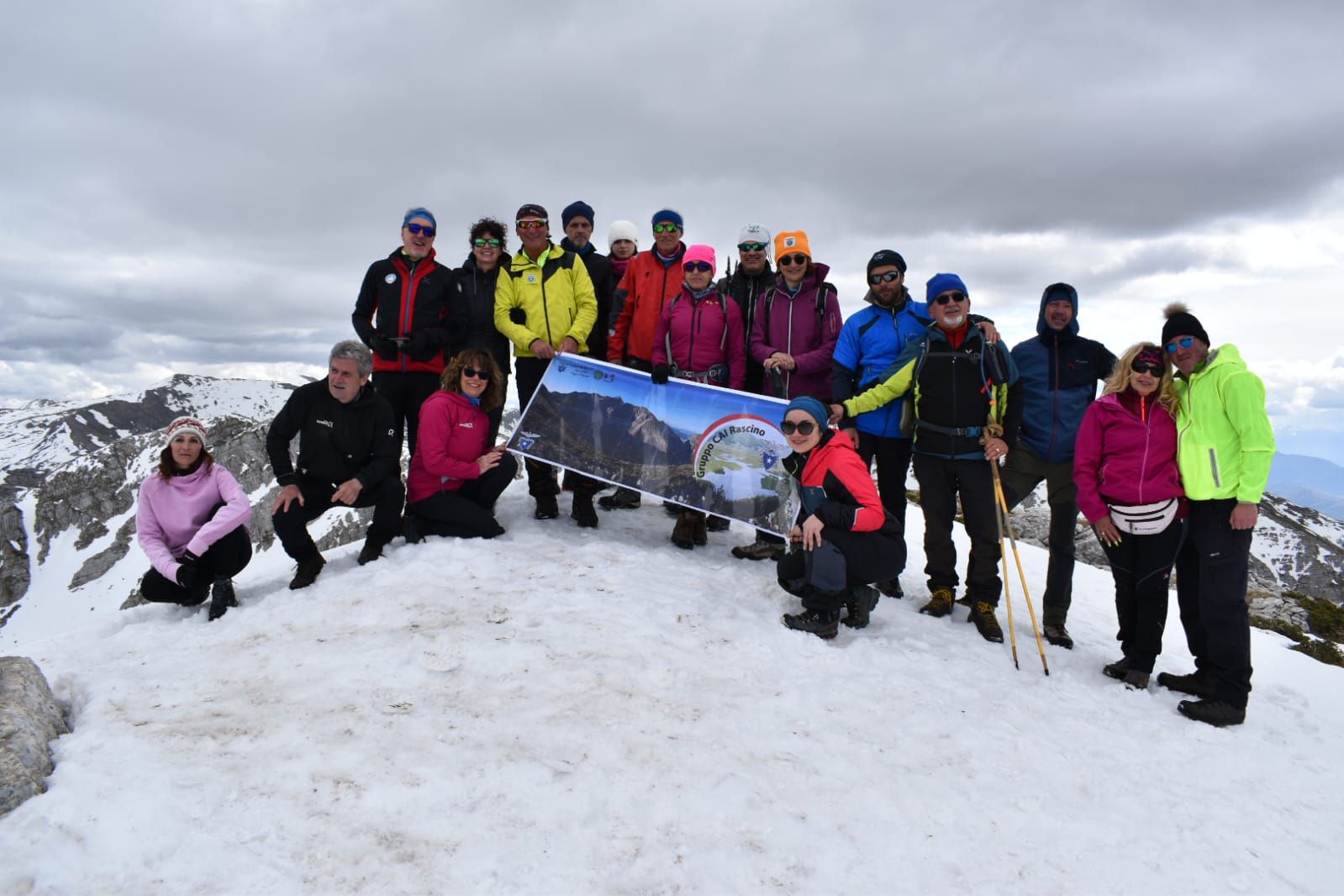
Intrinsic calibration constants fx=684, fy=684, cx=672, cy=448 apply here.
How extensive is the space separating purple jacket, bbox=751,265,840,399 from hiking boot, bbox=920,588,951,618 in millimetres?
2819

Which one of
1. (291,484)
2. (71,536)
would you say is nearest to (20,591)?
(71,536)

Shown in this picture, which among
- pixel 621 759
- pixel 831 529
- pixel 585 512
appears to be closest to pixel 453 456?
pixel 585 512

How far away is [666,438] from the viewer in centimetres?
917

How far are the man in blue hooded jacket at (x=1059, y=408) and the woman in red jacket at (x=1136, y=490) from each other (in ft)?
2.93

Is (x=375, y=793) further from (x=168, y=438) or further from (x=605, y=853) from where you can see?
(x=168, y=438)

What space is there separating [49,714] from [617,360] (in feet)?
22.6

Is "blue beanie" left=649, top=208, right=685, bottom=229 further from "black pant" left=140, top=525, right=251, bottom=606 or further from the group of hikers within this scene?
"black pant" left=140, top=525, right=251, bottom=606

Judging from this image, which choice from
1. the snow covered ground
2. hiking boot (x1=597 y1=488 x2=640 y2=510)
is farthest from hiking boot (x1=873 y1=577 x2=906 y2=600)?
hiking boot (x1=597 y1=488 x2=640 y2=510)

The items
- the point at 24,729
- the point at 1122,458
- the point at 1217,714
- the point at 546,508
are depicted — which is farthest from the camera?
the point at 546,508

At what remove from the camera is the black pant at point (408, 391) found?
30.9ft

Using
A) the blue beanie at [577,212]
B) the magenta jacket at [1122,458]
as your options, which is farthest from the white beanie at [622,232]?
the magenta jacket at [1122,458]

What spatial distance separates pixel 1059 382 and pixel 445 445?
7.47 meters

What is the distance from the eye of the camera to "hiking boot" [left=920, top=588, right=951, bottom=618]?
813 cm

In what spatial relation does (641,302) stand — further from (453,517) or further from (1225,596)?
(1225,596)
